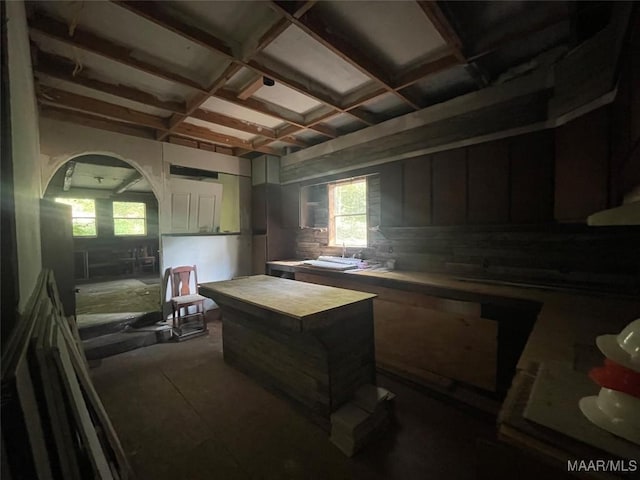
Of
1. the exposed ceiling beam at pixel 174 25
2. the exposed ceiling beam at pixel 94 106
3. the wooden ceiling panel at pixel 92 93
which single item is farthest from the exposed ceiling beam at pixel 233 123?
the exposed ceiling beam at pixel 174 25

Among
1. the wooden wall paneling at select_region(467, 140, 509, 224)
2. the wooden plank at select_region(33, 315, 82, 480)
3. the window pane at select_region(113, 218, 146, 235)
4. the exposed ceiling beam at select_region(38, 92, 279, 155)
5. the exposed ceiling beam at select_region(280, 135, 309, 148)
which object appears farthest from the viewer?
the window pane at select_region(113, 218, 146, 235)

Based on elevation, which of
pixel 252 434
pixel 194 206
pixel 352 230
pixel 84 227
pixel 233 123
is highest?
pixel 233 123

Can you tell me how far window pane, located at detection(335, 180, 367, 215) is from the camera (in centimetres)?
373

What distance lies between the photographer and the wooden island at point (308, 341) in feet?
Result: 6.09

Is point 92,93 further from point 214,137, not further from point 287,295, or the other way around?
point 287,295

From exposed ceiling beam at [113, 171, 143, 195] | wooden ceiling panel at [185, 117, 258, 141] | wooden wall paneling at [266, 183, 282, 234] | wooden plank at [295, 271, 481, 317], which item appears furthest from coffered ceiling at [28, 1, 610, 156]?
exposed ceiling beam at [113, 171, 143, 195]

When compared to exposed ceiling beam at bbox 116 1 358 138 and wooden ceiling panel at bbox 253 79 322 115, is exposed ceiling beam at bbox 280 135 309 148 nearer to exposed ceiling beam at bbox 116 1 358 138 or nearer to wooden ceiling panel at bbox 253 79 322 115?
wooden ceiling panel at bbox 253 79 322 115

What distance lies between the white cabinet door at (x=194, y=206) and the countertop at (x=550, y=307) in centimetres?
266

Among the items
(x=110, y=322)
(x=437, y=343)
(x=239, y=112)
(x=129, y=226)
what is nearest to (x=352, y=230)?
(x=437, y=343)

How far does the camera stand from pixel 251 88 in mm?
2510

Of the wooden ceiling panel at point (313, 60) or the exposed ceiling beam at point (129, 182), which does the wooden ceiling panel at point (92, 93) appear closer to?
the wooden ceiling panel at point (313, 60)

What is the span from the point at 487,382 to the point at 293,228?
325 cm

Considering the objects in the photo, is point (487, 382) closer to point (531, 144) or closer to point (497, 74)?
point (531, 144)

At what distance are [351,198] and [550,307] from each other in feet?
8.44
